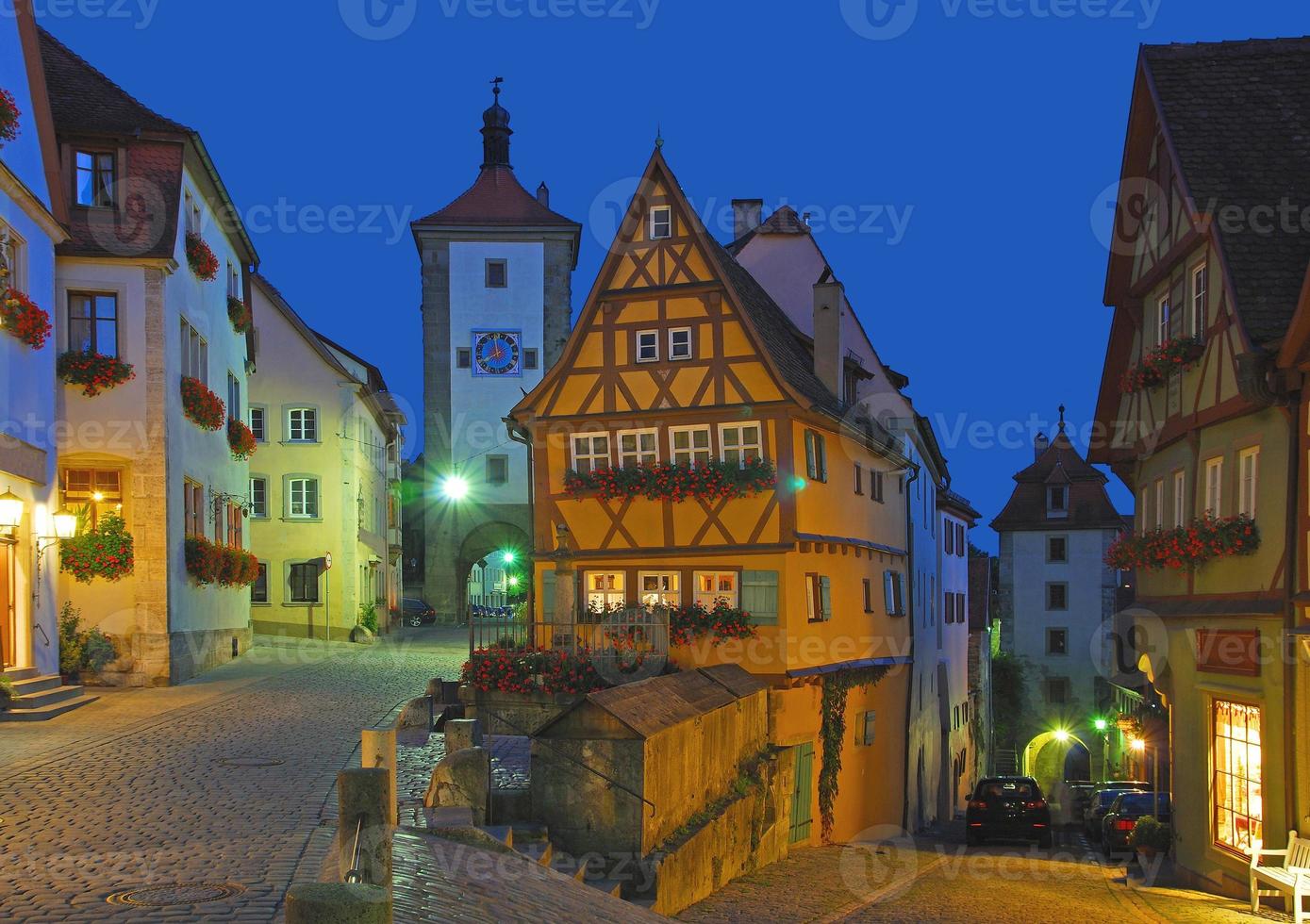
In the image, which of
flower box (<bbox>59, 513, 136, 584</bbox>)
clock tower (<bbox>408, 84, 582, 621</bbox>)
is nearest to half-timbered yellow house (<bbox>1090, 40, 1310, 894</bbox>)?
flower box (<bbox>59, 513, 136, 584</bbox>)

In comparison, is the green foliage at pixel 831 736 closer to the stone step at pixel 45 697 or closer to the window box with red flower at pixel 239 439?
the stone step at pixel 45 697

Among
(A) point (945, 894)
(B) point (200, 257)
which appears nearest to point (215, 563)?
(B) point (200, 257)

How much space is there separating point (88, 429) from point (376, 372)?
30.7 m

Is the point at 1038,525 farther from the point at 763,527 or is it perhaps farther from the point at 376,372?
the point at 763,527

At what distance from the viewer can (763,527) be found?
2325 centimetres

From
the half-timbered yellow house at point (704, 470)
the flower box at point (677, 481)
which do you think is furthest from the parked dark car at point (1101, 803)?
the flower box at point (677, 481)

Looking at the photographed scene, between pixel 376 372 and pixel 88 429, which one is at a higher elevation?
pixel 376 372

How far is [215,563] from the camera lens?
1052 inches

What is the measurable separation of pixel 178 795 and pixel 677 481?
11764mm

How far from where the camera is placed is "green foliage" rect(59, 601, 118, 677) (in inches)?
915

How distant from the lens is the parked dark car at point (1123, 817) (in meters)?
25.8

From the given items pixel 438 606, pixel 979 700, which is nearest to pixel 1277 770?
pixel 979 700

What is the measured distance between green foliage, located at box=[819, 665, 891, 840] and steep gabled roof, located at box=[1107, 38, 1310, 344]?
10.8 metres

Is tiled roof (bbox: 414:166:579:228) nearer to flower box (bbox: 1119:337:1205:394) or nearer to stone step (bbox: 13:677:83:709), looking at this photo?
stone step (bbox: 13:677:83:709)
